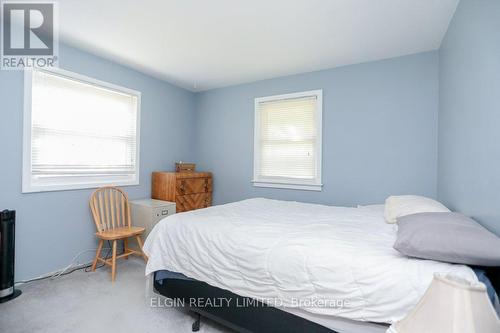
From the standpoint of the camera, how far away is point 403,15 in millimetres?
2109

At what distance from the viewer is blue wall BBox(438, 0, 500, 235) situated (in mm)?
1319

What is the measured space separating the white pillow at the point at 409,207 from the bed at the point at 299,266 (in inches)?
4.3

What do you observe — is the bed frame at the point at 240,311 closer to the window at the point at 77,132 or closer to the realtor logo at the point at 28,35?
the window at the point at 77,132

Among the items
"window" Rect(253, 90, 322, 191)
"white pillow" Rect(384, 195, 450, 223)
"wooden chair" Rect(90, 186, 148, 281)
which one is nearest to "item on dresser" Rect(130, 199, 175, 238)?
"wooden chair" Rect(90, 186, 148, 281)

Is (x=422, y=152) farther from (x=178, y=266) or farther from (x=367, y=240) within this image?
(x=178, y=266)

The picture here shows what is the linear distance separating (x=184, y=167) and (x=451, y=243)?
11.2 ft

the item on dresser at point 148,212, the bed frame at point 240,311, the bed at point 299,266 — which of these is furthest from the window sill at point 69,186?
the bed frame at point 240,311

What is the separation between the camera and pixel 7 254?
2137 millimetres

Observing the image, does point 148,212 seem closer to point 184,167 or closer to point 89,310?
point 184,167

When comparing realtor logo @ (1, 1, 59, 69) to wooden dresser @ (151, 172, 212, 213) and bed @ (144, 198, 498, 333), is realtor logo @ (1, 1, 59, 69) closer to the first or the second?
wooden dresser @ (151, 172, 212, 213)

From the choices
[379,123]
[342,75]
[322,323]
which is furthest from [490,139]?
[342,75]

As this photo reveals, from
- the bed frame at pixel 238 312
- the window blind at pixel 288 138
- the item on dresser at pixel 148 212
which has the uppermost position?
the window blind at pixel 288 138

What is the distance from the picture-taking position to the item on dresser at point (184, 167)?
386cm

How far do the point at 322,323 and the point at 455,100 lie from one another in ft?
6.59
